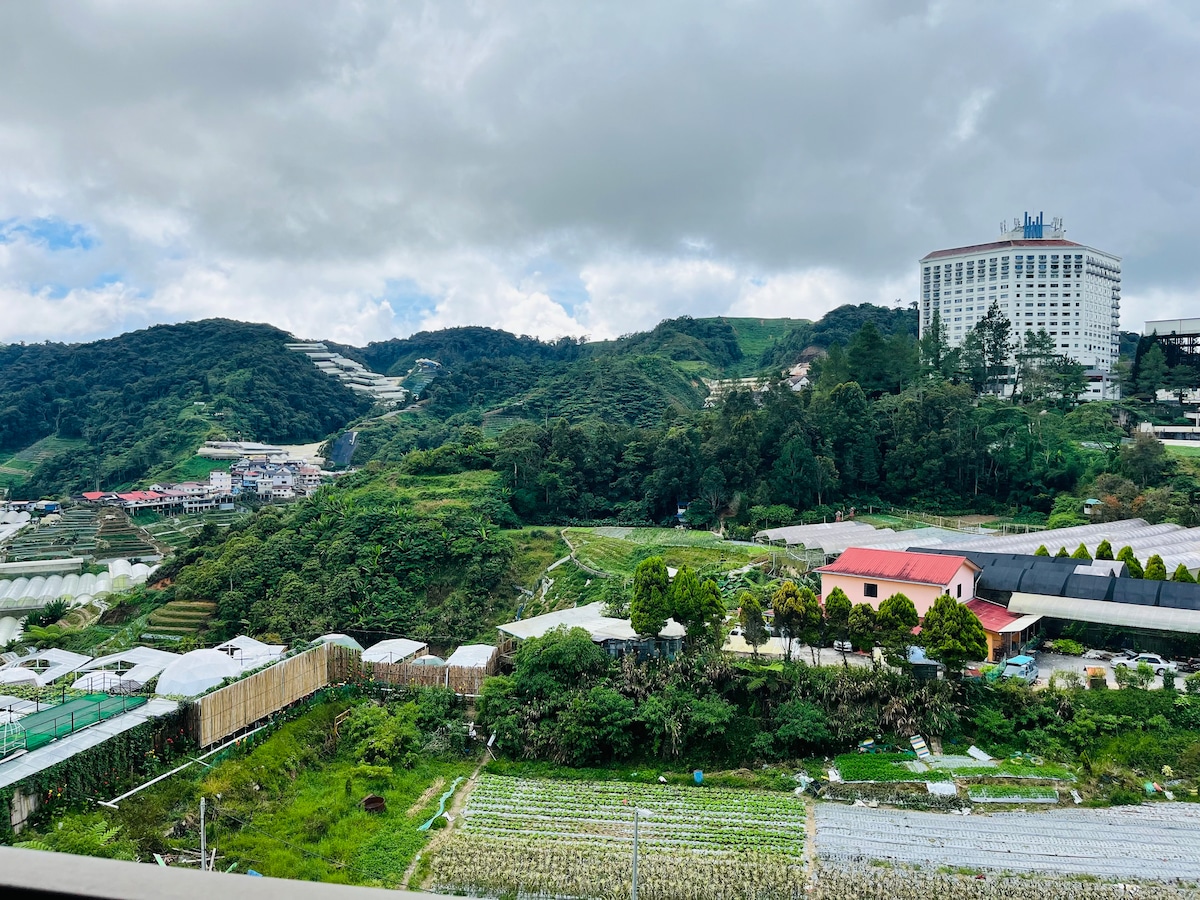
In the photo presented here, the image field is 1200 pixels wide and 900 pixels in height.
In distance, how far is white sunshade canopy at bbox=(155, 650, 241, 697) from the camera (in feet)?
46.9

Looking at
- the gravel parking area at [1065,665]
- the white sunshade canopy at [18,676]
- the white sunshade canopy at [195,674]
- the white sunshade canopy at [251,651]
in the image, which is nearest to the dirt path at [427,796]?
the white sunshade canopy at [195,674]

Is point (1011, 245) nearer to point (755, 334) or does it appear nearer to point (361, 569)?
point (755, 334)

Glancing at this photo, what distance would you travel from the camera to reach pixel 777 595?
52.5ft

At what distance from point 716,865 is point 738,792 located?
2711mm

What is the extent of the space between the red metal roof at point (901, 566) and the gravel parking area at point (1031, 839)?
6072mm

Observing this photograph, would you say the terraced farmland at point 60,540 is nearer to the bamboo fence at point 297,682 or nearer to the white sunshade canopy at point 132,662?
the white sunshade canopy at point 132,662

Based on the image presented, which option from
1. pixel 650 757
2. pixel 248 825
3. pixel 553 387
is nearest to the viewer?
pixel 248 825

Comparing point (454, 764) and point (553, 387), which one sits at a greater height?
point (553, 387)

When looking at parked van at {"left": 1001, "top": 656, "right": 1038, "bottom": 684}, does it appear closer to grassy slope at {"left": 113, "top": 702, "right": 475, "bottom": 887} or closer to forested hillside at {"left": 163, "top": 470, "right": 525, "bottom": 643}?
grassy slope at {"left": 113, "top": 702, "right": 475, "bottom": 887}

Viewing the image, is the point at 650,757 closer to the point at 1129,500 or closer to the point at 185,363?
the point at 1129,500

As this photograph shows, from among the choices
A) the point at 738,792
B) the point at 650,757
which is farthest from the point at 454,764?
the point at 738,792

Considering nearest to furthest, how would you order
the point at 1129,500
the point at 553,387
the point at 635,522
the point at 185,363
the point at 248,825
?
the point at 248,825
the point at 1129,500
the point at 635,522
the point at 553,387
the point at 185,363

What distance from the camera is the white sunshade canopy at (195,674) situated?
46.9ft

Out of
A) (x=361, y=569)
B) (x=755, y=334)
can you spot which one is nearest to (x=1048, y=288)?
(x=755, y=334)
